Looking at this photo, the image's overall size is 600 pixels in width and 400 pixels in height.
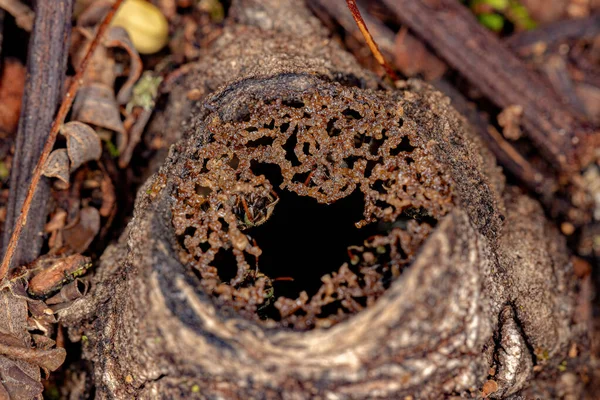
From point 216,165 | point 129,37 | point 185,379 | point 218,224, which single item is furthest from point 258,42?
point 185,379

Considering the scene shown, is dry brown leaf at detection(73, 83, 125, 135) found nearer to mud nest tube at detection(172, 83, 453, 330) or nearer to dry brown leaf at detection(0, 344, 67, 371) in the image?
mud nest tube at detection(172, 83, 453, 330)

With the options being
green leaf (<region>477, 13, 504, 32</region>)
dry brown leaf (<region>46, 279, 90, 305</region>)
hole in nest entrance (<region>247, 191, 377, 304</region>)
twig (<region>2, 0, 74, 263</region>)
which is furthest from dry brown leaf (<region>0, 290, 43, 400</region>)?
green leaf (<region>477, 13, 504, 32</region>)

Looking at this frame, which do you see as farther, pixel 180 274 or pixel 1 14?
pixel 1 14

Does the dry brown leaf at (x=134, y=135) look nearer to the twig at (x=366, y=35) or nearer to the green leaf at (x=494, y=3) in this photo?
the twig at (x=366, y=35)

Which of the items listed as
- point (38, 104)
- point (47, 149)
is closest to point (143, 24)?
point (38, 104)

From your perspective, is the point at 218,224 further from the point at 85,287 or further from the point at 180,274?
the point at 85,287

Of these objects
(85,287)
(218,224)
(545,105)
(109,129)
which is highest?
(545,105)
